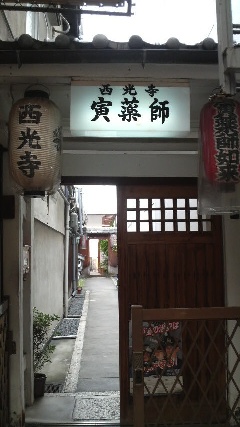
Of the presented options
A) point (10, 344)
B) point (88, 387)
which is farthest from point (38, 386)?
point (10, 344)

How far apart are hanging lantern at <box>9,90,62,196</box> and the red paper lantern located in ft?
5.23

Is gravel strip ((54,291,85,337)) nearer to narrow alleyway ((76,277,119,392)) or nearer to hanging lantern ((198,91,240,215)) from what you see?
narrow alleyway ((76,277,119,392))

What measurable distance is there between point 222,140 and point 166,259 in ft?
11.4

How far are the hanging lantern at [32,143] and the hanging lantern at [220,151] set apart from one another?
157 cm

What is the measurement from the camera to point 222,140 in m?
3.82

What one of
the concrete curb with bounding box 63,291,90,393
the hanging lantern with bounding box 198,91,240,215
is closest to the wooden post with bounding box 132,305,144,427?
the hanging lantern with bounding box 198,91,240,215

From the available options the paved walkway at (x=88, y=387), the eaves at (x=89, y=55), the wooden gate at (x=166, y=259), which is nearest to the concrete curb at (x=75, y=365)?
the paved walkway at (x=88, y=387)

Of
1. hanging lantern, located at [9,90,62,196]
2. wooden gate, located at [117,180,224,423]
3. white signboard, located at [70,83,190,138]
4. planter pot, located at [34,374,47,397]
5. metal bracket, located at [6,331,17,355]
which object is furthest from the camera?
planter pot, located at [34,374,47,397]

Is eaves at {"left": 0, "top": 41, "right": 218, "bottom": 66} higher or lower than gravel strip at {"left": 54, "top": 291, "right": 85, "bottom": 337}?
higher

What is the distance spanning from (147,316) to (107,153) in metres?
3.73

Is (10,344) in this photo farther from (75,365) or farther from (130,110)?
(75,365)

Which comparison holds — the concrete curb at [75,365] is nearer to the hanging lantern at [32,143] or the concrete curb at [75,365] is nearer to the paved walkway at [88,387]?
the paved walkway at [88,387]

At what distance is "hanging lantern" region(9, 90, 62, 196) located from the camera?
404cm

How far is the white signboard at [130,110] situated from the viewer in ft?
14.0
